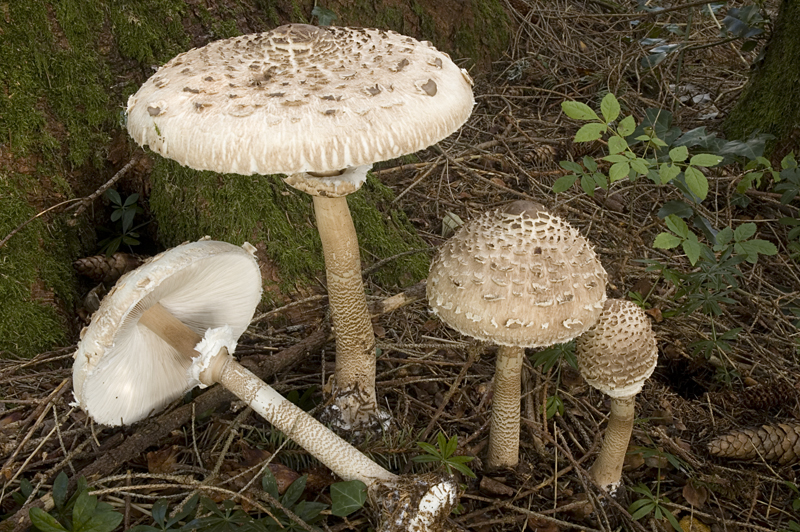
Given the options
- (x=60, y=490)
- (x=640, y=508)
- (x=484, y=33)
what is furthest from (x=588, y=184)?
(x=484, y=33)

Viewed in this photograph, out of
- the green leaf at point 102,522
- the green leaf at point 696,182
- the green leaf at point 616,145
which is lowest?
the green leaf at point 102,522

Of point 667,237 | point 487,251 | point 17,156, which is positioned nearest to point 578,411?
point 667,237

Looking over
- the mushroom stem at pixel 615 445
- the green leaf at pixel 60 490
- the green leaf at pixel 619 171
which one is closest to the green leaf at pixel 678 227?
the green leaf at pixel 619 171

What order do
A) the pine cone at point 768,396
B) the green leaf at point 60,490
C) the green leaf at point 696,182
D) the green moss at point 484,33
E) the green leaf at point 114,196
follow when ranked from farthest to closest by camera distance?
the green moss at point 484,33 < the green leaf at point 114,196 < the pine cone at point 768,396 < the green leaf at point 696,182 < the green leaf at point 60,490

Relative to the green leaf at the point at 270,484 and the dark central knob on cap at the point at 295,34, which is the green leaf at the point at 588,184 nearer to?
the dark central knob on cap at the point at 295,34

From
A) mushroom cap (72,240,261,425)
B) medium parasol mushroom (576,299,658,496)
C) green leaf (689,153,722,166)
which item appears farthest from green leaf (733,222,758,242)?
mushroom cap (72,240,261,425)

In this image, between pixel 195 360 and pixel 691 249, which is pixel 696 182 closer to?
pixel 691 249
